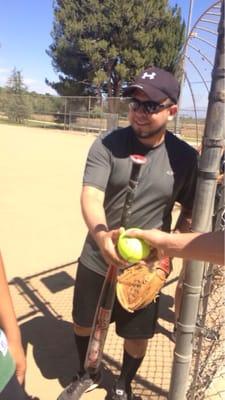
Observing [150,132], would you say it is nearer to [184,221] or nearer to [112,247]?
[184,221]

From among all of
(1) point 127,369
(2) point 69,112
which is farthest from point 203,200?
(2) point 69,112

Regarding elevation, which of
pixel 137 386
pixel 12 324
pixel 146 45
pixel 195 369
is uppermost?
pixel 146 45

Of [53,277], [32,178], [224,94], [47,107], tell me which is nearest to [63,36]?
[47,107]

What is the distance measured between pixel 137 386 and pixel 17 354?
168cm

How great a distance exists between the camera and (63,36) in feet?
128

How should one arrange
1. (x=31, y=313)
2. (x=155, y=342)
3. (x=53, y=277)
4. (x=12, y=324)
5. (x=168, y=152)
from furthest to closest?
1. (x=53, y=277)
2. (x=31, y=313)
3. (x=155, y=342)
4. (x=168, y=152)
5. (x=12, y=324)

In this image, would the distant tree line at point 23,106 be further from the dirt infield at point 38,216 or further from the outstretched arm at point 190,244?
the outstretched arm at point 190,244

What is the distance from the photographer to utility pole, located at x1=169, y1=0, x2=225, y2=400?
6.31 feet

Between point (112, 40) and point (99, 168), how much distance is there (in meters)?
37.7

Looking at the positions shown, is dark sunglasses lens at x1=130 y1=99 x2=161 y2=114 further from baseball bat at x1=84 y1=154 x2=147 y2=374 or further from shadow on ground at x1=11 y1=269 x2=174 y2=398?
shadow on ground at x1=11 y1=269 x2=174 y2=398

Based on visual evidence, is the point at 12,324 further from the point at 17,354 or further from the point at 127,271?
the point at 127,271

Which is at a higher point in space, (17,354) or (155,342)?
(17,354)

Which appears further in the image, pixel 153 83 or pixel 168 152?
pixel 168 152


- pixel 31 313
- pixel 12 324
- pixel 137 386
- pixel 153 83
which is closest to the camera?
pixel 12 324
